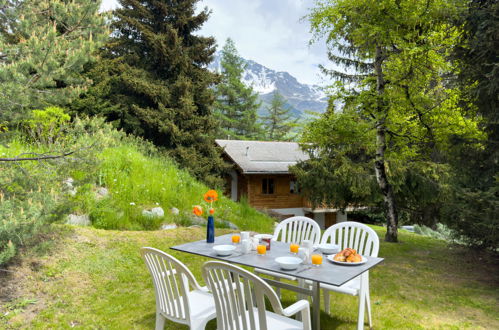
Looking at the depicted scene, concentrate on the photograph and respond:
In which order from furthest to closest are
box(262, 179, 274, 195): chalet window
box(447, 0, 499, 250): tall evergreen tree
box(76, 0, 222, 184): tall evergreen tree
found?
box(262, 179, 274, 195): chalet window < box(76, 0, 222, 184): tall evergreen tree < box(447, 0, 499, 250): tall evergreen tree

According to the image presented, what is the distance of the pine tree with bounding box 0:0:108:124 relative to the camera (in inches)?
139

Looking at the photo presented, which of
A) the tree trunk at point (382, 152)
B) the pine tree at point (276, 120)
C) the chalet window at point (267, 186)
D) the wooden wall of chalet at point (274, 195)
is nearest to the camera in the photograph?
the tree trunk at point (382, 152)

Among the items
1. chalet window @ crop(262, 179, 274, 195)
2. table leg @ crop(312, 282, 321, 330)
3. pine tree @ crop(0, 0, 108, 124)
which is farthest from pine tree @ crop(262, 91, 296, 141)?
table leg @ crop(312, 282, 321, 330)

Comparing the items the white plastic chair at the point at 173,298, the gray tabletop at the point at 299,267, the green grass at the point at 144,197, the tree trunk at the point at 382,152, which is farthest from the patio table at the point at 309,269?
the tree trunk at the point at 382,152

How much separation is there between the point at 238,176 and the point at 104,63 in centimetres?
919

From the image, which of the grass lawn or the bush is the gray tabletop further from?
the bush

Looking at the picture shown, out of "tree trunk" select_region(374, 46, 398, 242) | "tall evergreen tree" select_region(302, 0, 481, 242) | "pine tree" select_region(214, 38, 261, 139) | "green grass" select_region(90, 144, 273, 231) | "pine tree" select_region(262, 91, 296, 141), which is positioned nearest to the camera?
"tall evergreen tree" select_region(302, 0, 481, 242)

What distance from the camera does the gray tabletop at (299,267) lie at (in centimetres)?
249

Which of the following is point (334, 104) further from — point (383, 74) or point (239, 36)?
point (239, 36)

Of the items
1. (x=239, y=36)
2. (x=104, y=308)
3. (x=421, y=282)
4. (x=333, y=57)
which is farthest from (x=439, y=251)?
(x=239, y=36)

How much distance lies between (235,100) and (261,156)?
1306 centimetres

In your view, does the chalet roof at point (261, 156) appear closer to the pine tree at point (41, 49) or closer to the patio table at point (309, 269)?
the pine tree at point (41, 49)

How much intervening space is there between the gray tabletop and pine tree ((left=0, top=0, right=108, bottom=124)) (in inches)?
103

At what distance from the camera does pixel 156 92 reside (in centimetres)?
1199
